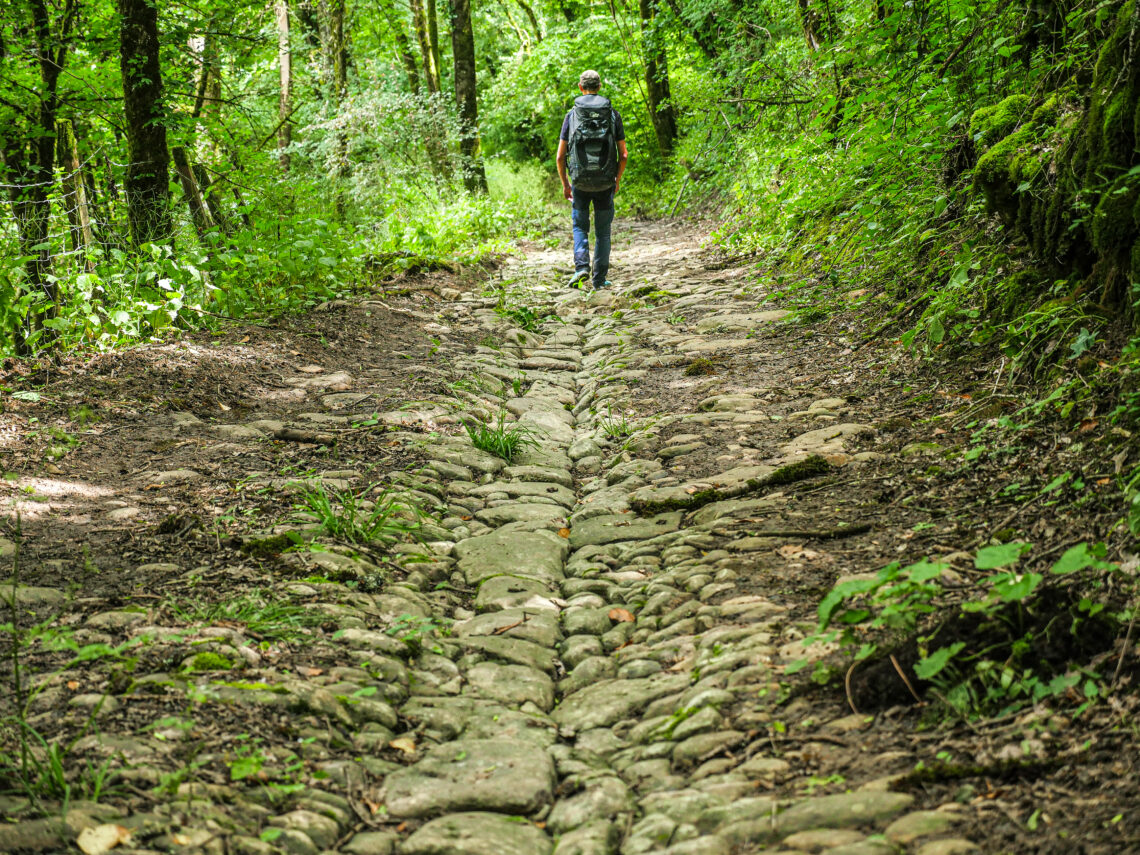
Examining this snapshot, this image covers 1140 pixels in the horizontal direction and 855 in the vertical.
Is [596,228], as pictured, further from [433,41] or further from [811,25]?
[433,41]

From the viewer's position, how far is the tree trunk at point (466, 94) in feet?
48.4

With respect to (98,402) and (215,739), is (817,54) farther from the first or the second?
(215,739)

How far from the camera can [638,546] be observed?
3.65m

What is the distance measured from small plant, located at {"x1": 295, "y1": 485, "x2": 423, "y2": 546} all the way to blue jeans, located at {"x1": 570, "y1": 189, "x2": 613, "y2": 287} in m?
5.49

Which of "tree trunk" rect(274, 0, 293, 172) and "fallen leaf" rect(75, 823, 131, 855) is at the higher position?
"tree trunk" rect(274, 0, 293, 172)

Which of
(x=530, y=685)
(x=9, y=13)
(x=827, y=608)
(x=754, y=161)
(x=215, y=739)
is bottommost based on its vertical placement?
(x=530, y=685)

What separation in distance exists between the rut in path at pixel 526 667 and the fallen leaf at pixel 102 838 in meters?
0.03

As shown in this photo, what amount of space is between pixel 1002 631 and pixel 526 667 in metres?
1.47

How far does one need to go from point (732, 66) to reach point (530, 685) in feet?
43.1

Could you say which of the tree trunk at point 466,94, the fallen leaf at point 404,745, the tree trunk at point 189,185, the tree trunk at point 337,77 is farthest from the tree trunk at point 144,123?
the tree trunk at point 466,94

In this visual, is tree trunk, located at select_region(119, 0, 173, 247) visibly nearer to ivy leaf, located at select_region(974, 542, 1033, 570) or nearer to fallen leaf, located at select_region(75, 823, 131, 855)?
fallen leaf, located at select_region(75, 823, 131, 855)

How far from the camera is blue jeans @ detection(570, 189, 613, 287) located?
29.1ft

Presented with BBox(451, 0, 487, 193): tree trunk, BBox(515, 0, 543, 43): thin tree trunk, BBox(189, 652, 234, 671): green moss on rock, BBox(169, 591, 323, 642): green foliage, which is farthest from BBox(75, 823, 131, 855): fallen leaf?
BBox(515, 0, 543, 43): thin tree trunk

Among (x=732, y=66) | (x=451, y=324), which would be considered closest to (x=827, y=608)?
(x=451, y=324)
